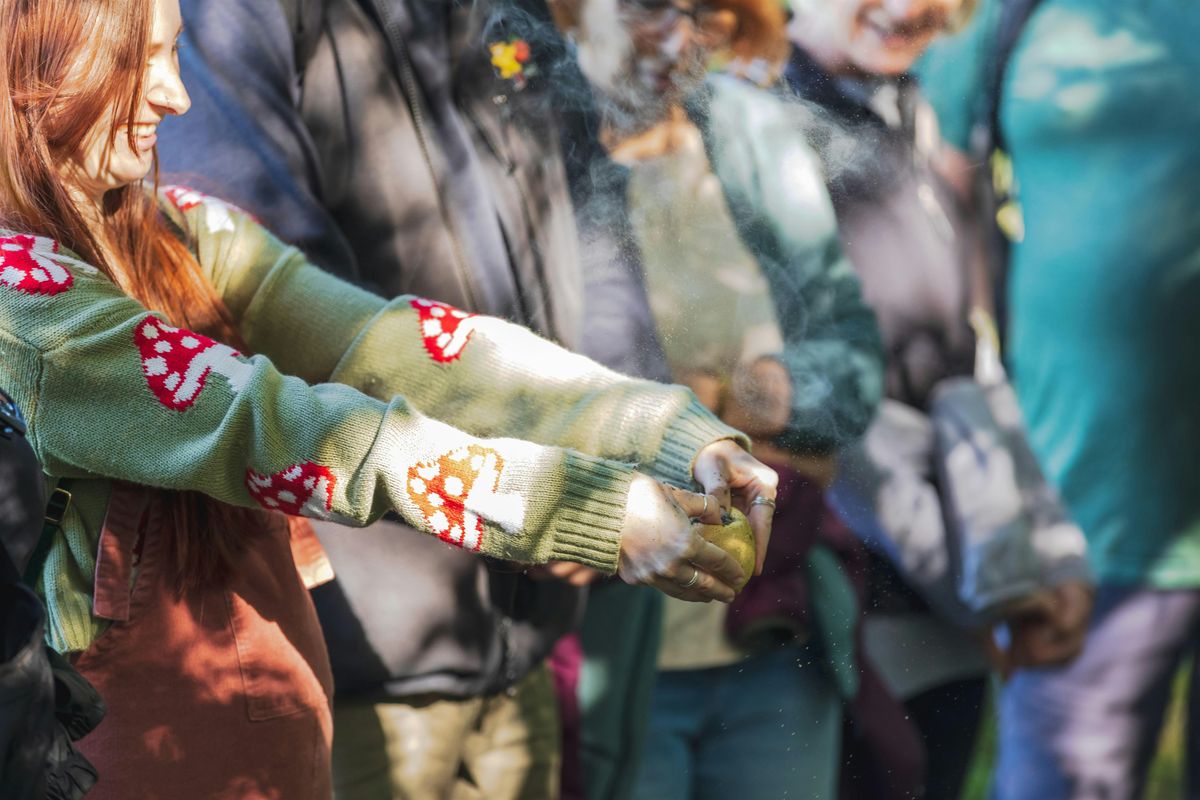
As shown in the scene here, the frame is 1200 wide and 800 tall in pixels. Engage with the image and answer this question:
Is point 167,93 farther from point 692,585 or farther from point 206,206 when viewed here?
point 692,585

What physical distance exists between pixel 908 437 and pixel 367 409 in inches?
58.7

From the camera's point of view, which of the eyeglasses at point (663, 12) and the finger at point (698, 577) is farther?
the eyeglasses at point (663, 12)

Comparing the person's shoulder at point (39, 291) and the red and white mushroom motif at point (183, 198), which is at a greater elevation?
the person's shoulder at point (39, 291)

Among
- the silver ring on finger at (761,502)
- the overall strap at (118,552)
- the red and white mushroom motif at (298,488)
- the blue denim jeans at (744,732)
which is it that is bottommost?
the blue denim jeans at (744,732)

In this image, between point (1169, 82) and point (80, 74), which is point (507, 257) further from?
point (1169, 82)

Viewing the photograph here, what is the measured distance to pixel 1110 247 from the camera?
305cm

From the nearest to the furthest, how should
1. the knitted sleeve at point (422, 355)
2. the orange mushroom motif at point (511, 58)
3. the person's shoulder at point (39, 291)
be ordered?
the person's shoulder at point (39, 291) < the knitted sleeve at point (422, 355) < the orange mushroom motif at point (511, 58)

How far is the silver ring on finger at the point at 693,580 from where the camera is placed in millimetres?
1587

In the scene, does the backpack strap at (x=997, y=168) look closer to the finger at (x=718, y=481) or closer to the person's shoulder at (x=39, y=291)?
the finger at (x=718, y=481)

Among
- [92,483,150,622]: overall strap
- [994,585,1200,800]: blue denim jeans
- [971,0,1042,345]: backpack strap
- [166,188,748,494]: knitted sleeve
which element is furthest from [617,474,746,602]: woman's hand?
[994,585,1200,800]: blue denim jeans

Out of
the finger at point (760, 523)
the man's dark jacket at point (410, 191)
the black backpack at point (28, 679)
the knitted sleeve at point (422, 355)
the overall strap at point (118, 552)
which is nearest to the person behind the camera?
the black backpack at point (28, 679)

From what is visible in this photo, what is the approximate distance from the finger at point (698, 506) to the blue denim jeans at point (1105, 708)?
1682mm

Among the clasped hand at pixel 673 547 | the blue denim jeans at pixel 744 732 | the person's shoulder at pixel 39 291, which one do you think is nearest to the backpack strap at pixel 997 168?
the blue denim jeans at pixel 744 732

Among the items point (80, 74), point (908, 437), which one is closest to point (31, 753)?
point (80, 74)
